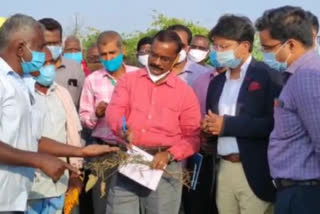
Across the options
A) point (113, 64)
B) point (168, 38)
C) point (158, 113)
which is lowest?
point (158, 113)

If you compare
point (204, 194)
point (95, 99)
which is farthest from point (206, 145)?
point (95, 99)

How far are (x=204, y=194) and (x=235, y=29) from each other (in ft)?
5.42

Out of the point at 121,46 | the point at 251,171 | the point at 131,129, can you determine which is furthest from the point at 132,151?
the point at 121,46

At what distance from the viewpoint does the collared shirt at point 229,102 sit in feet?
17.7

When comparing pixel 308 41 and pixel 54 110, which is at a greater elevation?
pixel 308 41

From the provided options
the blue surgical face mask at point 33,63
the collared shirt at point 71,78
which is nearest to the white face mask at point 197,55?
the collared shirt at point 71,78

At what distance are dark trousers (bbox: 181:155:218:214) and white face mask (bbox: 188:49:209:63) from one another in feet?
6.41

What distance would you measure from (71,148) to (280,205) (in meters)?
1.51

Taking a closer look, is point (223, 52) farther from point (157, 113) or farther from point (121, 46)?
point (121, 46)

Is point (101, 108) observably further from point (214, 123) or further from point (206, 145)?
point (214, 123)

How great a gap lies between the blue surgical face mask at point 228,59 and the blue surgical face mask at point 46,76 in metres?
1.51

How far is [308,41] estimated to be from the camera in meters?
4.49

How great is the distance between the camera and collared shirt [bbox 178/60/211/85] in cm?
697

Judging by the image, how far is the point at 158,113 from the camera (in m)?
5.43
